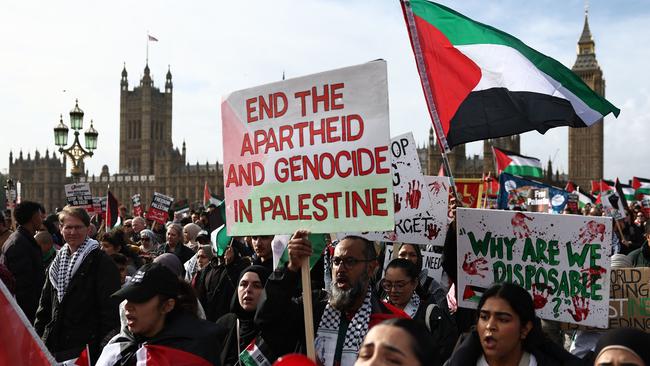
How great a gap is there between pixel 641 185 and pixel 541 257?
1702 cm

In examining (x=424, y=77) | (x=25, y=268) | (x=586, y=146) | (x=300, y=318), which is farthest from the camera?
(x=586, y=146)

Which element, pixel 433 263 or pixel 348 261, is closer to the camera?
pixel 348 261

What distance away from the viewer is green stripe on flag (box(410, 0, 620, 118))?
5402mm

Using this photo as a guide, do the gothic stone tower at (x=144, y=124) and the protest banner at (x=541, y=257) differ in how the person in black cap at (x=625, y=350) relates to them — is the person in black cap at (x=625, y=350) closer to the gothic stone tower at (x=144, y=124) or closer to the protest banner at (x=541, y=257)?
the protest banner at (x=541, y=257)

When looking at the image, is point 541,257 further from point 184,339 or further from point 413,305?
point 184,339

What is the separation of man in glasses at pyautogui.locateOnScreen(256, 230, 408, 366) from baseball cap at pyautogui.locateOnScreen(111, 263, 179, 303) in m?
0.45

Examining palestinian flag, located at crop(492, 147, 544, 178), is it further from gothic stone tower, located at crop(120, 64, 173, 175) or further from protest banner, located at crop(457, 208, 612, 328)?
gothic stone tower, located at crop(120, 64, 173, 175)

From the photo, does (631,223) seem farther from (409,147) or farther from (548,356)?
(548,356)

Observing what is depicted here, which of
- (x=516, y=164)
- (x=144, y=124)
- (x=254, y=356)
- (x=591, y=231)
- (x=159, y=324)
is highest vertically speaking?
(x=144, y=124)

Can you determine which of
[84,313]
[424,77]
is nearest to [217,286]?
[84,313]

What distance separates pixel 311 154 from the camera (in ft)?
12.8

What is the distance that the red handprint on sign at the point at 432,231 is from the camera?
696 centimetres

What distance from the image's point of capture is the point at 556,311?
4508 mm

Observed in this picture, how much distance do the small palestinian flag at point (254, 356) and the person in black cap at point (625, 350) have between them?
5.38ft
